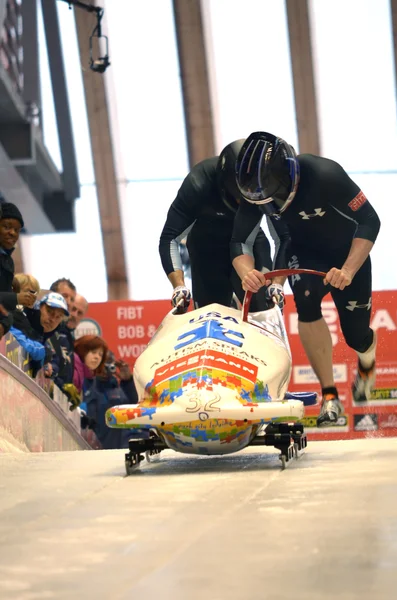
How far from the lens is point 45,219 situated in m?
12.0

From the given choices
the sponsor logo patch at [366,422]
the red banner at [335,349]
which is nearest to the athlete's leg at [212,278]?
the red banner at [335,349]

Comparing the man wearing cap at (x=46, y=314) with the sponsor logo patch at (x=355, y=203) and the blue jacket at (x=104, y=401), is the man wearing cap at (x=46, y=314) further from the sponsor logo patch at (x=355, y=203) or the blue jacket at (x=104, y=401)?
the sponsor logo patch at (x=355, y=203)

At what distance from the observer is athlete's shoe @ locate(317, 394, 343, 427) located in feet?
16.4

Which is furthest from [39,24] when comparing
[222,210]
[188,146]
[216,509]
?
[216,509]

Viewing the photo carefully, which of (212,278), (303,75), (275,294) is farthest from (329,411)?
(303,75)

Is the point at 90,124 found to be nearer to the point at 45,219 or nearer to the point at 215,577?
the point at 45,219

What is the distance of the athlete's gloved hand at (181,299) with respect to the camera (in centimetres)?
448

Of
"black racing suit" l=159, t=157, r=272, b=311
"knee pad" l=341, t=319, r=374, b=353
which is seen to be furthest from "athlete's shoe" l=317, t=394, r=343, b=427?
"black racing suit" l=159, t=157, r=272, b=311

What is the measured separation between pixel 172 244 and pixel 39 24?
22.5 ft

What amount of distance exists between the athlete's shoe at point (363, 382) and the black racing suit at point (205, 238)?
928 mm

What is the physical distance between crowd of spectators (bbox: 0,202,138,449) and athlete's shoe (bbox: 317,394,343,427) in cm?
156

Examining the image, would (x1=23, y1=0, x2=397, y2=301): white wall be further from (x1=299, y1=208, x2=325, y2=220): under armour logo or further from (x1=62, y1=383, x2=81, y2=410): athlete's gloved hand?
(x1=299, y1=208, x2=325, y2=220): under armour logo

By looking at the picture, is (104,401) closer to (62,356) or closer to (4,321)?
(62,356)

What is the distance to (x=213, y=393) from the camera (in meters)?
3.42
